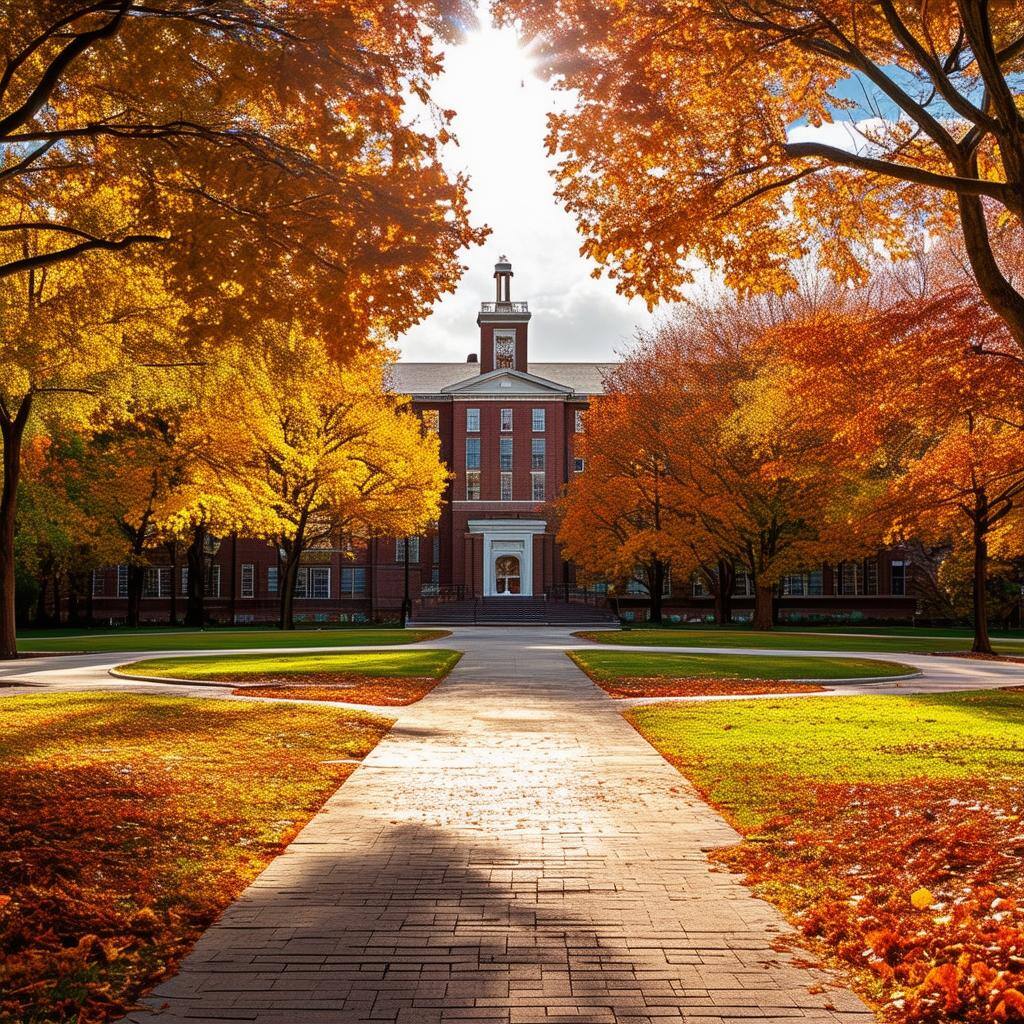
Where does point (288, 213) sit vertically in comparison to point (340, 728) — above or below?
above

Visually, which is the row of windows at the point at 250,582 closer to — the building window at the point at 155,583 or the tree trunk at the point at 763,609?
the building window at the point at 155,583

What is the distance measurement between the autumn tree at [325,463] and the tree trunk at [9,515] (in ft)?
20.8

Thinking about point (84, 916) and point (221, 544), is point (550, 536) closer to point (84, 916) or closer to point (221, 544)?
point (221, 544)

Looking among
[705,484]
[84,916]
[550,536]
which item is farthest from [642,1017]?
[550,536]

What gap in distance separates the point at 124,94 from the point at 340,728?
7087 mm

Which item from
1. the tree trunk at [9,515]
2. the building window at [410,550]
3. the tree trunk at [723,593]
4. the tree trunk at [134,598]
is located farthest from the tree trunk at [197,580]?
the tree trunk at [723,593]

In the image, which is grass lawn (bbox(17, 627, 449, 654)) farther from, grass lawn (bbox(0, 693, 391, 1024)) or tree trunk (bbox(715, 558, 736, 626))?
tree trunk (bbox(715, 558, 736, 626))

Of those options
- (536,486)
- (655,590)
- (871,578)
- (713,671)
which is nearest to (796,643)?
(713,671)

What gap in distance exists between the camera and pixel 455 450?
70812mm

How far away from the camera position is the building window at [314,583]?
67137 millimetres

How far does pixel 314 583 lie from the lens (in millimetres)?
67375

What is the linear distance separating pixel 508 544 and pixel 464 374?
16935mm

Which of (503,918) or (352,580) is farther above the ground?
(352,580)

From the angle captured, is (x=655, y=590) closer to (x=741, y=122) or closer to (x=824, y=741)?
(x=824, y=741)
